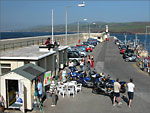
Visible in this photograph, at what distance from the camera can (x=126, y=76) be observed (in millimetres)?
19016

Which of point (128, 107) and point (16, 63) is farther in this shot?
point (16, 63)

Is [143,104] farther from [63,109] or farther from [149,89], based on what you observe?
[63,109]

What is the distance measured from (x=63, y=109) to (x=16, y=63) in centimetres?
395

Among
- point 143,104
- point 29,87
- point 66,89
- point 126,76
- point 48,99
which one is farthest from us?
point 126,76

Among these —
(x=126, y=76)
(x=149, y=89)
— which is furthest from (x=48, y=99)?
(x=126, y=76)

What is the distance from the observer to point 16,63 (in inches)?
Result: 490

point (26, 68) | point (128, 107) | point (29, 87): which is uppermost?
point (26, 68)

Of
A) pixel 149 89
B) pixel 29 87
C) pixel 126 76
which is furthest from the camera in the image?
pixel 126 76

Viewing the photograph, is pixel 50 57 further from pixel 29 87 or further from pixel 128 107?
pixel 128 107

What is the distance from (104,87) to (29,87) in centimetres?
562

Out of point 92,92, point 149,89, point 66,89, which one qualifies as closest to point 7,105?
point 66,89

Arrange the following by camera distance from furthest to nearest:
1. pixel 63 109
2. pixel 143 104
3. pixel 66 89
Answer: pixel 66 89
pixel 143 104
pixel 63 109

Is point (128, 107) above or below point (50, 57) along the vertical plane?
below

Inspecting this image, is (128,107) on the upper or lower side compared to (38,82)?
lower
